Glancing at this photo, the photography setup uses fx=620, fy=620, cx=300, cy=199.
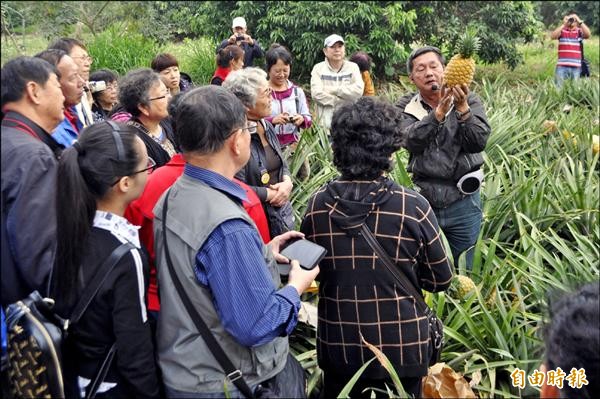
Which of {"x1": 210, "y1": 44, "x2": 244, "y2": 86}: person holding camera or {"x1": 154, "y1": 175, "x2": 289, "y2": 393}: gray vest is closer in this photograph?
{"x1": 154, "y1": 175, "x2": 289, "y2": 393}: gray vest

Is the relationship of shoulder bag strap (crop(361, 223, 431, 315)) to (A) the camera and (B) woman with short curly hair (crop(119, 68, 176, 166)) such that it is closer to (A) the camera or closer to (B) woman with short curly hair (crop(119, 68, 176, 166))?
(B) woman with short curly hair (crop(119, 68, 176, 166))

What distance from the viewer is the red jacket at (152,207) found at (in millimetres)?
2363

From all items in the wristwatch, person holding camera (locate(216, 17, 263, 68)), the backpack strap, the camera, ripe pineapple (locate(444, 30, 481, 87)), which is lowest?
the backpack strap

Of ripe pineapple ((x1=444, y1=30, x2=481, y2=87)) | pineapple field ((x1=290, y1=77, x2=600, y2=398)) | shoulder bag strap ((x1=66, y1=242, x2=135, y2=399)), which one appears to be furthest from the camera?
ripe pineapple ((x1=444, y1=30, x2=481, y2=87))

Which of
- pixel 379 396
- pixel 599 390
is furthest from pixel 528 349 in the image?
pixel 599 390

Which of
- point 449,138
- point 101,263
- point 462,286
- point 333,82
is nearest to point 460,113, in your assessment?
point 449,138

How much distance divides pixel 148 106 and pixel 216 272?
5.45 ft

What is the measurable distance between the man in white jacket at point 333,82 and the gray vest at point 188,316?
445cm

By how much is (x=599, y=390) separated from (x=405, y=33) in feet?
34.2

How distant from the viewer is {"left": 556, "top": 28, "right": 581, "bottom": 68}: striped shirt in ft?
33.2

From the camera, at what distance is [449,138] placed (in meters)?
3.47

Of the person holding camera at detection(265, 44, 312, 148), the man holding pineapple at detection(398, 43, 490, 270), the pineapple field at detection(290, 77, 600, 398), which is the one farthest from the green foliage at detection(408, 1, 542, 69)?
the man holding pineapple at detection(398, 43, 490, 270)

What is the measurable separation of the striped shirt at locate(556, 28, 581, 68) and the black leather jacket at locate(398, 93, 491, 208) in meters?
7.53

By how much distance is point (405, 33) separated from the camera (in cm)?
1109
